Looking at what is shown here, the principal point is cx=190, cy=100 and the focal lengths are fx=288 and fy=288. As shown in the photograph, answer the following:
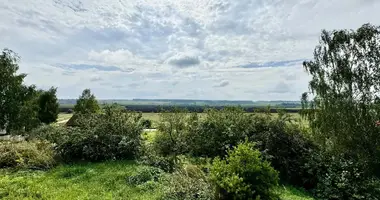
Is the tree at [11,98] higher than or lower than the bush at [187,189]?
higher

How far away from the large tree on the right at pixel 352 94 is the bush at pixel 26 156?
9970 millimetres

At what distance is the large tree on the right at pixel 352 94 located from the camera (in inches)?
390

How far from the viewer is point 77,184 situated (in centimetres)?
765

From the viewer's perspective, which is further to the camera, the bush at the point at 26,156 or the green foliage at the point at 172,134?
the green foliage at the point at 172,134

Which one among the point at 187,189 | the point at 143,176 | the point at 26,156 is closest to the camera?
the point at 187,189

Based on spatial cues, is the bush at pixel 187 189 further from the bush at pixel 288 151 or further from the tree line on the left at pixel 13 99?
the tree line on the left at pixel 13 99

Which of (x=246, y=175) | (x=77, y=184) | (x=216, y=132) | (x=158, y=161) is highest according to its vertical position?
(x=216, y=132)

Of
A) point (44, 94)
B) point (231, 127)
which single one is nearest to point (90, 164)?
point (231, 127)

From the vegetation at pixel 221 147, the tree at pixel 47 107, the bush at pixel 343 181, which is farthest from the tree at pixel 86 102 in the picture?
the bush at pixel 343 181

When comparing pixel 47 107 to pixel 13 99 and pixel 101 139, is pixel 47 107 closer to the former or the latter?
pixel 13 99

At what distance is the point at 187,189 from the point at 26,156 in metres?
6.59

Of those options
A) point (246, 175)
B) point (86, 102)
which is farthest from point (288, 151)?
point (86, 102)

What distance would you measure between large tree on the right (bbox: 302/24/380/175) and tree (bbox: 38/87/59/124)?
2673cm

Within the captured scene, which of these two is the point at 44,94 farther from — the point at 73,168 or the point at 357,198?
the point at 357,198
